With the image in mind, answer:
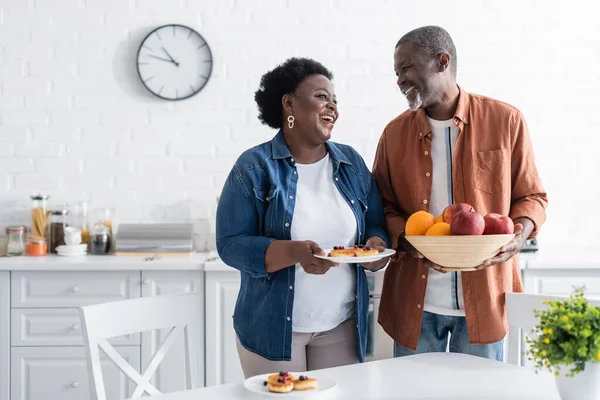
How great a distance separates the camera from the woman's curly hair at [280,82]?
2.13m

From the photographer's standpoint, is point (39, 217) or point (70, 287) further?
point (39, 217)

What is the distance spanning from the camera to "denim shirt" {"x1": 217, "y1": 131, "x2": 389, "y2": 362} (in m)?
1.93

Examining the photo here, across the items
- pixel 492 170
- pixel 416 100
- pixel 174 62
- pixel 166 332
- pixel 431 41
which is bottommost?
pixel 166 332

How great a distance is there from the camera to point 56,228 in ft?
11.4

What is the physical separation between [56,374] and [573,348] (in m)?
2.48

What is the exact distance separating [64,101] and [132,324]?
2.06 metres

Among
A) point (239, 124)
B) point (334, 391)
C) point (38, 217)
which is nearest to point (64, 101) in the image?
point (38, 217)

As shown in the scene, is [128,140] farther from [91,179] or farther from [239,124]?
[239,124]

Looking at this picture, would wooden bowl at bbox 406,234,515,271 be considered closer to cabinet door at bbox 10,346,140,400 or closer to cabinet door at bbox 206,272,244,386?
cabinet door at bbox 206,272,244,386

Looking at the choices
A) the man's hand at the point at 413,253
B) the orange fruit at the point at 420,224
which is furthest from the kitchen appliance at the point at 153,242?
the orange fruit at the point at 420,224

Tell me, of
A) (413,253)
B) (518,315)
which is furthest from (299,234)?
(518,315)

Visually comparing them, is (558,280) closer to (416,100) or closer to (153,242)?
(416,100)

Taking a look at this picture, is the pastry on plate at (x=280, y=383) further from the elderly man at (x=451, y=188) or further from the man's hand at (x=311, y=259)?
the elderly man at (x=451, y=188)

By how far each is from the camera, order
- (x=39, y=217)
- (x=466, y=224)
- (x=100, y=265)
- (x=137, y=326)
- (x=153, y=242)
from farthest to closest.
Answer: (x=39, y=217), (x=153, y=242), (x=100, y=265), (x=137, y=326), (x=466, y=224)
